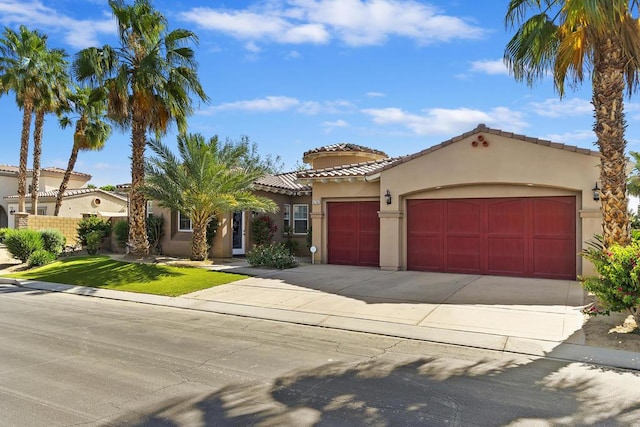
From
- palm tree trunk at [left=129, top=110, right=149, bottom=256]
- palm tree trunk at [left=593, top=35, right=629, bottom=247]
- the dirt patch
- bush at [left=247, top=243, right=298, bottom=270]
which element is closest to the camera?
the dirt patch

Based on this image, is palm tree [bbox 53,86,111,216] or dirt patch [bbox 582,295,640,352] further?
palm tree [bbox 53,86,111,216]

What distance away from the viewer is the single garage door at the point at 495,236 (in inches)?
543

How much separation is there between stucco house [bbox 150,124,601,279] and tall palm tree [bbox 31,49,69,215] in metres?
16.6

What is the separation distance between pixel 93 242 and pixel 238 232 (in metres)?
6.89

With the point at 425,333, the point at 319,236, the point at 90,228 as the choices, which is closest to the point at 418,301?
the point at 425,333

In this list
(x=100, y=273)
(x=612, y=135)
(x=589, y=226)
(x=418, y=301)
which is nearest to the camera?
(x=612, y=135)

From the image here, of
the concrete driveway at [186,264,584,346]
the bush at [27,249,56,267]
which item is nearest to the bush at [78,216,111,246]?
the bush at [27,249,56,267]

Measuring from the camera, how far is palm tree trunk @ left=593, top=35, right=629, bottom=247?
30.5ft

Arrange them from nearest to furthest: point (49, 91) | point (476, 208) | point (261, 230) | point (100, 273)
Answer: point (476, 208) < point (100, 273) < point (261, 230) < point (49, 91)

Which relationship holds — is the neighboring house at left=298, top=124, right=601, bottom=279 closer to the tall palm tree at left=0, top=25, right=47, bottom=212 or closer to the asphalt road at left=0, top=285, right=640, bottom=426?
the asphalt road at left=0, top=285, right=640, bottom=426

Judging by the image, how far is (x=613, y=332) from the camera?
7668 millimetres

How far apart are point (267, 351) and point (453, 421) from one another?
10.9ft

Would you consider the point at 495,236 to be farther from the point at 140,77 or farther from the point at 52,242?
the point at 52,242

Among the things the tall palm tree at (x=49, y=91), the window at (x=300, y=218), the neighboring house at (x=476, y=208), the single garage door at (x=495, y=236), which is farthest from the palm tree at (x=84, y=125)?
the single garage door at (x=495, y=236)
